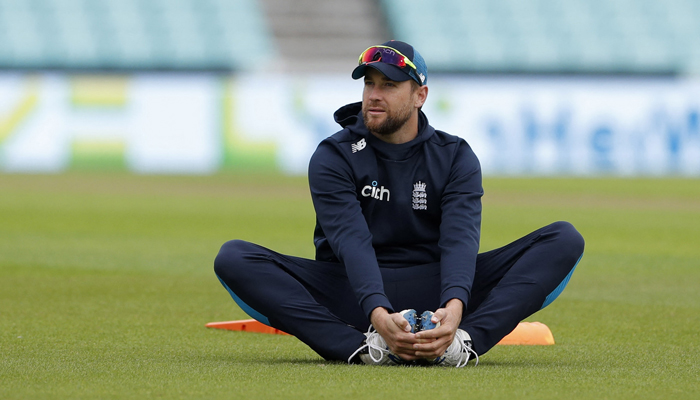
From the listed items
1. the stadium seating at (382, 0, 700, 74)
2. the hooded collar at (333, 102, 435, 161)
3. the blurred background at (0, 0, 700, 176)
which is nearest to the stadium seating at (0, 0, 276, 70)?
the blurred background at (0, 0, 700, 176)

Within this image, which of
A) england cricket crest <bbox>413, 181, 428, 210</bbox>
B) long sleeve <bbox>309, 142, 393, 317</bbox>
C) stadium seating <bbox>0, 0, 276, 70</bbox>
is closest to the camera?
long sleeve <bbox>309, 142, 393, 317</bbox>

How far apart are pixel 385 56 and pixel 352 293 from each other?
1052 mm

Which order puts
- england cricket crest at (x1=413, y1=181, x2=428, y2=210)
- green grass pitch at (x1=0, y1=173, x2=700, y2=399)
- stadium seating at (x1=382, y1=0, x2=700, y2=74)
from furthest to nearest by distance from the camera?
stadium seating at (x1=382, y1=0, x2=700, y2=74), england cricket crest at (x1=413, y1=181, x2=428, y2=210), green grass pitch at (x1=0, y1=173, x2=700, y2=399)

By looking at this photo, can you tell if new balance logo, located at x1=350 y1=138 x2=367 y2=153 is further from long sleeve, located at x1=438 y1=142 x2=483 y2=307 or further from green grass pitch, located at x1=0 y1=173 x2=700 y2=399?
green grass pitch, located at x1=0 y1=173 x2=700 y2=399

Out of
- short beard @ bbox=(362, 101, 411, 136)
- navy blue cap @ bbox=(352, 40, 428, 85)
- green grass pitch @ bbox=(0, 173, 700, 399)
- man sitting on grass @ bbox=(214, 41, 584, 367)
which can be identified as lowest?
green grass pitch @ bbox=(0, 173, 700, 399)

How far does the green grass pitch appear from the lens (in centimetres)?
416

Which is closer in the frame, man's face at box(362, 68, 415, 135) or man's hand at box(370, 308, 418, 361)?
man's hand at box(370, 308, 418, 361)

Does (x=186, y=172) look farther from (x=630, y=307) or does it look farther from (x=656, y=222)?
(x=630, y=307)

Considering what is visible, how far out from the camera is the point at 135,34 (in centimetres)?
2705

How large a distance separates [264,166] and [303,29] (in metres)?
5.91

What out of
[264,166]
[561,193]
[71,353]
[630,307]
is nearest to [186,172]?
[264,166]

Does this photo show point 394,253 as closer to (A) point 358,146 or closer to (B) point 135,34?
(A) point 358,146

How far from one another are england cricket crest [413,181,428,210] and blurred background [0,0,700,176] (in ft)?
60.8

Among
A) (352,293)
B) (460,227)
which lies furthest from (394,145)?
(352,293)
